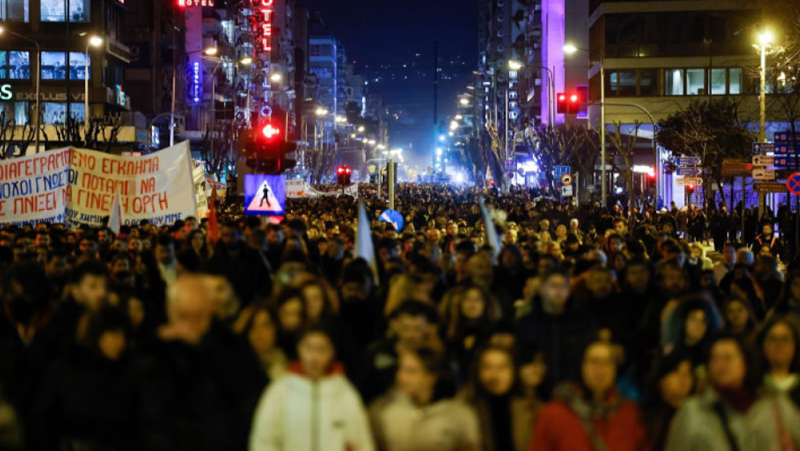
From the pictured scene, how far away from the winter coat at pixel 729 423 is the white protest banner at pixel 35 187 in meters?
15.6

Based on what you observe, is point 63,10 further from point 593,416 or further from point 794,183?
point 593,416

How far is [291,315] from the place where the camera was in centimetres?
672

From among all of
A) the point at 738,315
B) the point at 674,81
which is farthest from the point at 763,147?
the point at 674,81

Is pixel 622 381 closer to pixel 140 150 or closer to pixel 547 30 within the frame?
pixel 140 150

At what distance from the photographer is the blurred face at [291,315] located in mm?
6699

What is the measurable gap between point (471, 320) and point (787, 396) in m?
2.06

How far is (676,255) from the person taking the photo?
12789 millimetres

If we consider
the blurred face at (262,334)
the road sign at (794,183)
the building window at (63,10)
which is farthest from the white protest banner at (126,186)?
the building window at (63,10)

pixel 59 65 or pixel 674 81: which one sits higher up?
pixel 59 65

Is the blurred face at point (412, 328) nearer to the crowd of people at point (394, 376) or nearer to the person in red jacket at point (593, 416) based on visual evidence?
the crowd of people at point (394, 376)

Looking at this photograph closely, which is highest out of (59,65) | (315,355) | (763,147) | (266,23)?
(266,23)

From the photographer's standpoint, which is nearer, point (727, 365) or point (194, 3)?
point (727, 365)

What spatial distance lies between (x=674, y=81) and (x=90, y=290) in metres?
60.1

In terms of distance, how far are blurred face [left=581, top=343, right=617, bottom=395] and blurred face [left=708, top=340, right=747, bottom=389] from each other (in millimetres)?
537
